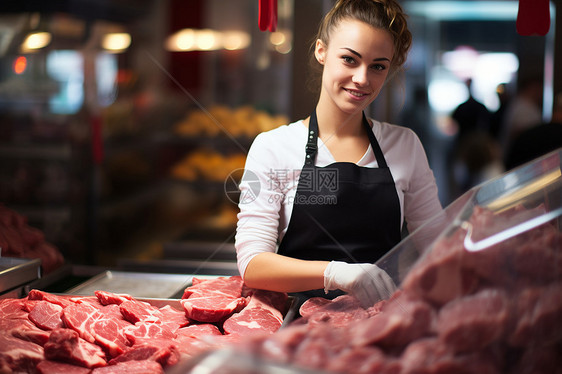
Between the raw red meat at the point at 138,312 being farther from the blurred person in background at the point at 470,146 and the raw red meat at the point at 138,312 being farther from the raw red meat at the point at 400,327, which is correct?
the blurred person in background at the point at 470,146

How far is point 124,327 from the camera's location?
1.50 metres

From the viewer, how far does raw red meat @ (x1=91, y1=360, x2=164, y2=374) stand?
1236 mm

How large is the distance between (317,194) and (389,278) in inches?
18.3

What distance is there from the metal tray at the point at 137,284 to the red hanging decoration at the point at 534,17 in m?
1.43

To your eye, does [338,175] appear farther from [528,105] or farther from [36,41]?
[36,41]

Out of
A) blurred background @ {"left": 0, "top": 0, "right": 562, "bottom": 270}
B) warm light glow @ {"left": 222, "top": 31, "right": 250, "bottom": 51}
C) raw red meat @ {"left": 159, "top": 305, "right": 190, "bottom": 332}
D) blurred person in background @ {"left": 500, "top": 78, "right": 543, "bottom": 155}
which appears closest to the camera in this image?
raw red meat @ {"left": 159, "top": 305, "right": 190, "bottom": 332}

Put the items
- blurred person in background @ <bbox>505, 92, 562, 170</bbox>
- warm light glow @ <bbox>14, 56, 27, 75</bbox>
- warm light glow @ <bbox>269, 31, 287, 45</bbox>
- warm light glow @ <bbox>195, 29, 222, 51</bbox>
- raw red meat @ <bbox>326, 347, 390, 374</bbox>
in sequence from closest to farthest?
1. raw red meat @ <bbox>326, 347, 390, 374</bbox>
2. blurred person in background @ <bbox>505, 92, 562, 170</bbox>
3. warm light glow @ <bbox>14, 56, 27, 75</bbox>
4. warm light glow @ <bbox>269, 31, 287, 45</bbox>
5. warm light glow @ <bbox>195, 29, 222, 51</bbox>

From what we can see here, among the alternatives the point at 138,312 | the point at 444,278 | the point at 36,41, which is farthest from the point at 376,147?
the point at 36,41

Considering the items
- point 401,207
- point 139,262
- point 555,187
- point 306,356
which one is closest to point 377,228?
point 401,207

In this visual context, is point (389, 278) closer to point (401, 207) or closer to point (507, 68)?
point (401, 207)

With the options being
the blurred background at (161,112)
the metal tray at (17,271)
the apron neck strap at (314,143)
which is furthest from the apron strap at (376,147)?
the metal tray at (17,271)

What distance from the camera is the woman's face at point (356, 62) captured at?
1579 millimetres

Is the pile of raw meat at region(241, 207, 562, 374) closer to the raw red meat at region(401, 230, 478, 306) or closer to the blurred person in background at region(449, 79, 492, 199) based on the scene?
the raw red meat at region(401, 230, 478, 306)

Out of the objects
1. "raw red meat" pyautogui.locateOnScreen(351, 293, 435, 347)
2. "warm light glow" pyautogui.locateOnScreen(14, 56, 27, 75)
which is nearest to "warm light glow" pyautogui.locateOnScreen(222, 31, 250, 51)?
"warm light glow" pyautogui.locateOnScreen(14, 56, 27, 75)
